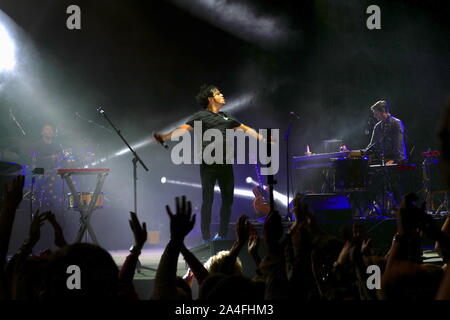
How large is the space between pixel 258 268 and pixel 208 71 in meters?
9.55

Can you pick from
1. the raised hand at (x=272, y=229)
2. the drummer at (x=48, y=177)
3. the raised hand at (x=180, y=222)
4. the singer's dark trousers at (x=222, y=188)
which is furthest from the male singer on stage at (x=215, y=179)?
the drummer at (x=48, y=177)

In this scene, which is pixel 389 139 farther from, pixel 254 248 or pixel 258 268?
pixel 258 268

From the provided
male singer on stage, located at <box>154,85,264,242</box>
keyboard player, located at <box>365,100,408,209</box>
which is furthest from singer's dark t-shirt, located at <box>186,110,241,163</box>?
keyboard player, located at <box>365,100,408,209</box>

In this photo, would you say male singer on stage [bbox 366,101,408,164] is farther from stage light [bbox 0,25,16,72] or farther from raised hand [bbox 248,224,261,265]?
stage light [bbox 0,25,16,72]

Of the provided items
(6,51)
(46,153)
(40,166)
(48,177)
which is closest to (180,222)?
(48,177)

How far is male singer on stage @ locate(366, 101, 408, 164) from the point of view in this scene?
842 cm

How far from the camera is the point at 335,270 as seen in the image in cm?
247

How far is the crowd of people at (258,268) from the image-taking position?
1.78 m

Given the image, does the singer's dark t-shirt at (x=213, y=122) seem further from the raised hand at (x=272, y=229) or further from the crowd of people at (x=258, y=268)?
the raised hand at (x=272, y=229)

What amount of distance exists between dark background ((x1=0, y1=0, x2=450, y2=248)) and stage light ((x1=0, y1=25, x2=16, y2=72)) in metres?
0.12

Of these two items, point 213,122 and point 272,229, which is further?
point 213,122

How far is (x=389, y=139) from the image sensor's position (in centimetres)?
857

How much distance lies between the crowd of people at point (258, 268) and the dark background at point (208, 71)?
24.9ft

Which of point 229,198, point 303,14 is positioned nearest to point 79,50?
point 303,14
